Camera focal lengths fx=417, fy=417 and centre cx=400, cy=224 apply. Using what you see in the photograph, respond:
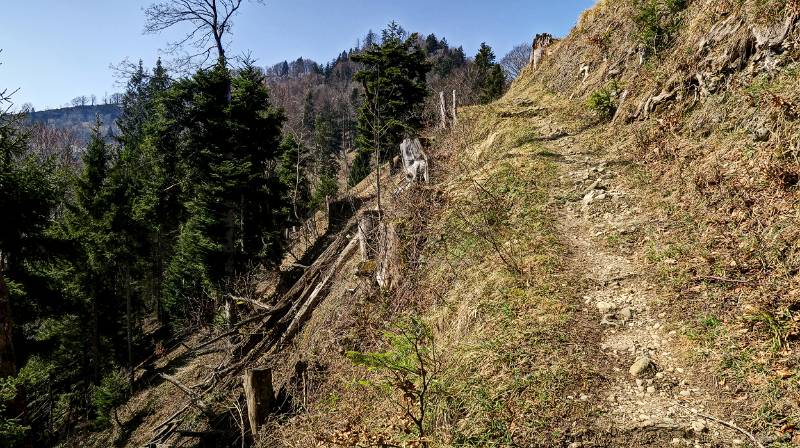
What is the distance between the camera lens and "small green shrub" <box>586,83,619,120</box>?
1168 cm

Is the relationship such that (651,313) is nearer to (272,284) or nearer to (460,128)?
(460,128)

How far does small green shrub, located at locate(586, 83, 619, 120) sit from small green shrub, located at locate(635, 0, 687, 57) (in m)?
1.36

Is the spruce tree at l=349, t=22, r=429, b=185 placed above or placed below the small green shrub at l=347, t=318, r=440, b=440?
above

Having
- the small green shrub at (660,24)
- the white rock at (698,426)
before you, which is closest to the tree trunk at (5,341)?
the white rock at (698,426)

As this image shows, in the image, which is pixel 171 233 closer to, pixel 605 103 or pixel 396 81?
pixel 396 81

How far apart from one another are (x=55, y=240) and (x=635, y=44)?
17432mm

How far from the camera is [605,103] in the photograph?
11727 mm

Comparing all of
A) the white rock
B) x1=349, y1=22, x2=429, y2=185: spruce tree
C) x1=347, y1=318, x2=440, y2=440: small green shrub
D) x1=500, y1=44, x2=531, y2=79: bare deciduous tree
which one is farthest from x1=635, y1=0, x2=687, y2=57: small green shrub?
x1=500, y1=44, x2=531, y2=79: bare deciduous tree

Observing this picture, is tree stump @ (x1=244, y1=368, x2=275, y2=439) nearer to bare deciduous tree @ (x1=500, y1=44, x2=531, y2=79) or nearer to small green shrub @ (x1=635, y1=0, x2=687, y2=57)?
small green shrub @ (x1=635, y1=0, x2=687, y2=57)

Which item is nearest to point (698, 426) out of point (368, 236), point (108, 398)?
point (368, 236)

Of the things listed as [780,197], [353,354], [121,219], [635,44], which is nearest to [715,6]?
[635,44]

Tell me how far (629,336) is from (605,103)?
875 centimetres

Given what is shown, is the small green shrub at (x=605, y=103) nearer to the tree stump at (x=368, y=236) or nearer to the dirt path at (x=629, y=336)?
the dirt path at (x=629, y=336)

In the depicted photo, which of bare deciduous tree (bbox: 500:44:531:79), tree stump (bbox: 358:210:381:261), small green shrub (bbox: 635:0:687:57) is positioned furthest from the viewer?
bare deciduous tree (bbox: 500:44:531:79)
